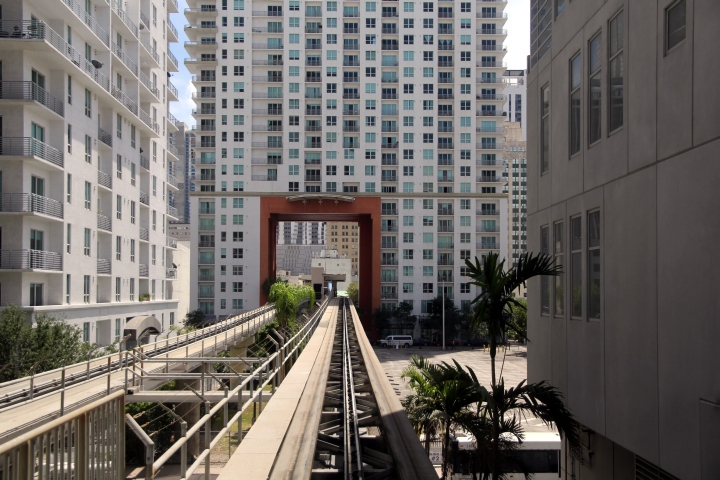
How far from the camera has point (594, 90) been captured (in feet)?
38.6

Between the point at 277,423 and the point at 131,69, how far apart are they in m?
39.2

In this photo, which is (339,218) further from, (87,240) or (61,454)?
(61,454)

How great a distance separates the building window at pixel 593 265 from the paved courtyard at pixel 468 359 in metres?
36.9

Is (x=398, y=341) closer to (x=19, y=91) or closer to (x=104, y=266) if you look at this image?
(x=104, y=266)

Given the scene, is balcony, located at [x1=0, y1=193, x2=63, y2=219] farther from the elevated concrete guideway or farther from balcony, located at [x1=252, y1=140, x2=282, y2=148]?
balcony, located at [x1=252, y1=140, x2=282, y2=148]

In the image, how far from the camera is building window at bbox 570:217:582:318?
485 inches

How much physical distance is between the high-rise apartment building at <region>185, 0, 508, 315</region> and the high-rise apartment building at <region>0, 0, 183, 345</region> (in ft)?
93.5

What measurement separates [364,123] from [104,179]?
1865 inches

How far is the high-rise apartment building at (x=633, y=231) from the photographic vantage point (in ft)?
25.5

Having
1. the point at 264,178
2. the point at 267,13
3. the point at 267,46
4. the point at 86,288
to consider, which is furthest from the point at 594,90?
the point at 267,13

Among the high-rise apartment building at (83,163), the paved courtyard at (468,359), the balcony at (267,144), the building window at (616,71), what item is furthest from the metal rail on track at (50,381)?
the balcony at (267,144)

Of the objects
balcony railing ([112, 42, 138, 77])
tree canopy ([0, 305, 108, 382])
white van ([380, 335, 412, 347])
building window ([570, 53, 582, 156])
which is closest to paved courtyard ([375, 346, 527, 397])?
white van ([380, 335, 412, 347])

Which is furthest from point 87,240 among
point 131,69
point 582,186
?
point 582,186

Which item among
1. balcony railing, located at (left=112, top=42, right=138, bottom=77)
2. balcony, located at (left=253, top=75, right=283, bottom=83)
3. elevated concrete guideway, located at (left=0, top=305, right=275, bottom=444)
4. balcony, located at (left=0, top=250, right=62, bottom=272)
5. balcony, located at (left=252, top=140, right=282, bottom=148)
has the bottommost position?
elevated concrete guideway, located at (left=0, top=305, right=275, bottom=444)
